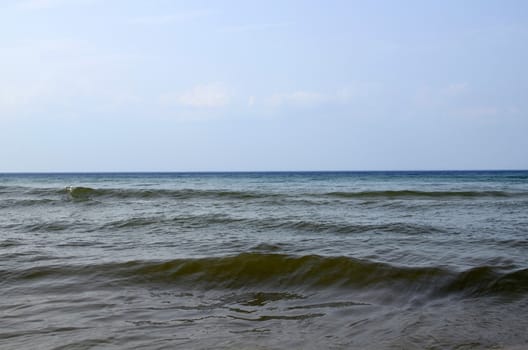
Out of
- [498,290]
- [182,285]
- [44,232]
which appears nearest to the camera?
[498,290]

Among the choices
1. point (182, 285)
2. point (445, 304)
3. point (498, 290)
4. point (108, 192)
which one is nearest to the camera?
point (445, 304)

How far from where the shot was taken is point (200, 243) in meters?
8.27

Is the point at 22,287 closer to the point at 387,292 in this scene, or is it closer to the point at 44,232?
the point at 387,292

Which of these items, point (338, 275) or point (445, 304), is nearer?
point (445, 304)

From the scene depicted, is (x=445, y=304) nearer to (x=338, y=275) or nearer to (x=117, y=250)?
(x=338, y=275)

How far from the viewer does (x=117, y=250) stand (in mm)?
7742

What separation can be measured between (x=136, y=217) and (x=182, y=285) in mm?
7116

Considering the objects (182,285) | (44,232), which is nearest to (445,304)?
(182,285)

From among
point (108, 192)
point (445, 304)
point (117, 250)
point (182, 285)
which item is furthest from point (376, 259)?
point (108, 192)

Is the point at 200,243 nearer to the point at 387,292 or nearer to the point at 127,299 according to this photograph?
the point at 127,299

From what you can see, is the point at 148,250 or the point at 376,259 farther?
the point at 148,250

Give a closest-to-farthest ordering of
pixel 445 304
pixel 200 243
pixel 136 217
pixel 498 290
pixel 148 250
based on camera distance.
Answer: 1. pixel 445 304
2. pixel 498 290
3. pixel 148 250
4. pixel 200 243
5. pixel 136 217

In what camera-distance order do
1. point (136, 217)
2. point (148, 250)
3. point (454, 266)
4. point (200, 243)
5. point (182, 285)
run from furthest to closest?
point (136, 217) → point (200, 243) → point (148, 250) → point (454, 266) → point (182, 285)

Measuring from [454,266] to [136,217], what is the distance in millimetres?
8545
